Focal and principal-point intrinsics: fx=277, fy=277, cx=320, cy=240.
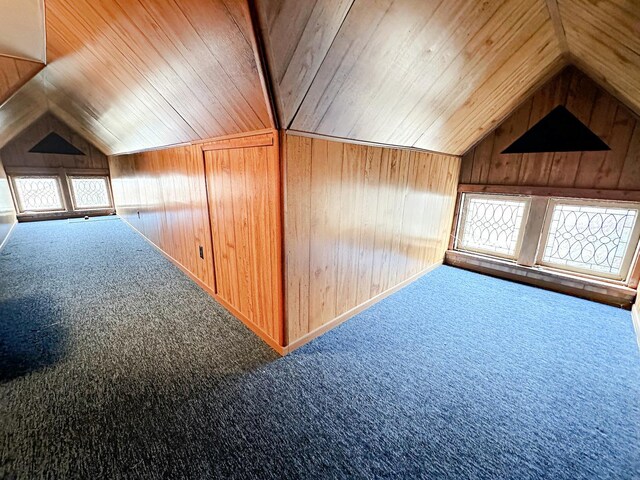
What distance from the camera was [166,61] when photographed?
1.76m

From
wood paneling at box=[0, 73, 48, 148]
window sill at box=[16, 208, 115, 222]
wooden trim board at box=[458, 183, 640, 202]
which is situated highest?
wood paneling at box=[0, 73, 48, 148]

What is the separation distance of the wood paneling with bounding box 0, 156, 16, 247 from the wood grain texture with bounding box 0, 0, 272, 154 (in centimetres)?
324

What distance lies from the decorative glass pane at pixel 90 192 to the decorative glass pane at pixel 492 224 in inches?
332

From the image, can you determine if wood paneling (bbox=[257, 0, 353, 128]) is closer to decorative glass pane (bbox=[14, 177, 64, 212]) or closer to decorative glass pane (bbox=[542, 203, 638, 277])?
decorative glass pane (bbox=[542, 203, 638, 277])

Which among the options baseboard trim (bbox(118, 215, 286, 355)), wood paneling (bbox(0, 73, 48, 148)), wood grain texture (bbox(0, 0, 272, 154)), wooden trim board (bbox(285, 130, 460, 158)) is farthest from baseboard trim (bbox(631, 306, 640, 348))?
wood paneling (bbox(0, 73, 48, 148))

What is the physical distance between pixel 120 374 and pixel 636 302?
4283 millimetres

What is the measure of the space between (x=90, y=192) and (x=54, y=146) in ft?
3.92

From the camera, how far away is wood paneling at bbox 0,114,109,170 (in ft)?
19.5

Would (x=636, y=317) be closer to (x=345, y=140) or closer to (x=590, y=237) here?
(x=590, y=237)

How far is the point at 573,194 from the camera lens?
2.88 meters

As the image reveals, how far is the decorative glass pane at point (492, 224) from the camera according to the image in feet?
11.0

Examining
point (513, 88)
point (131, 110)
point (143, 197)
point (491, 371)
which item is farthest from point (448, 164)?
point (143, 197)

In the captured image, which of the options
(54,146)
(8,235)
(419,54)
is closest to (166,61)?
(419,54)

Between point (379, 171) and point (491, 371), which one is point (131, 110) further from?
point (491, 371)
